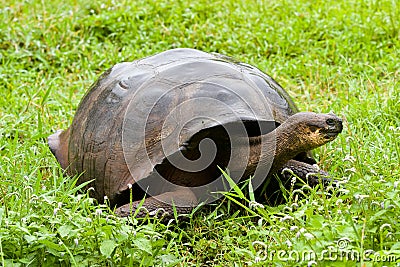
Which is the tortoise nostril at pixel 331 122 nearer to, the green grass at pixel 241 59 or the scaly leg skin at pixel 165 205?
the green grass at pixel 241 59

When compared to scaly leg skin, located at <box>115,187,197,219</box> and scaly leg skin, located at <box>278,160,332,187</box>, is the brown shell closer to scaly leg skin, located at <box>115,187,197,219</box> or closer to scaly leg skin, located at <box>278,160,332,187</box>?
scaly leg skin, located at <box>115,187,197,219</box>

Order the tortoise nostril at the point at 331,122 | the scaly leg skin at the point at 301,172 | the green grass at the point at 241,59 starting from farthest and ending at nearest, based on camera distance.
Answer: the scaly leg skin at the point at 301,172
the tortoise nostril at the point at 331,122
the green grass at the point at 241,59

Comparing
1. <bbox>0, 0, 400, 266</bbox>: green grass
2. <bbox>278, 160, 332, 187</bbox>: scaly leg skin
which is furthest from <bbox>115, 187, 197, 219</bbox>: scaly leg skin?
<bbox>278, 160, 332, 187</bbox>: scaly leg skin

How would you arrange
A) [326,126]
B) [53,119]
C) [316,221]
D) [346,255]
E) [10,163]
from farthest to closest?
[53,119], [10,163], [326,126], [316,221], [346,255]

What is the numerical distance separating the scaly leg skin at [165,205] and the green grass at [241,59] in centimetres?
6

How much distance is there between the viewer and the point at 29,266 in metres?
2.67

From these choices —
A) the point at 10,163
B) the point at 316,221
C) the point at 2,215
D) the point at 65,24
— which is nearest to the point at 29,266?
the point at 2,215

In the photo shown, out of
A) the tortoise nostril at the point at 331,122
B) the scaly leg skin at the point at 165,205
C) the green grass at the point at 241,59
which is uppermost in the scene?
the tortoise nostril at the point at 331,122

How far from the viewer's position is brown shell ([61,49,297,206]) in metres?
3.29

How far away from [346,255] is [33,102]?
3.46 meters

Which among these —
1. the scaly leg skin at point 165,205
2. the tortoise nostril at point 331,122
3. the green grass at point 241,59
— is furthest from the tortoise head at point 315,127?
the scaly leg skin at point 165,205

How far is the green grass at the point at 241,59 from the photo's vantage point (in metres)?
2.63

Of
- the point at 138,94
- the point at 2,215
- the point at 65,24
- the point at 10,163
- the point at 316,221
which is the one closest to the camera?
the point at 316,221

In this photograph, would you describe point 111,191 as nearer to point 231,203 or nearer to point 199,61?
point 231,203
